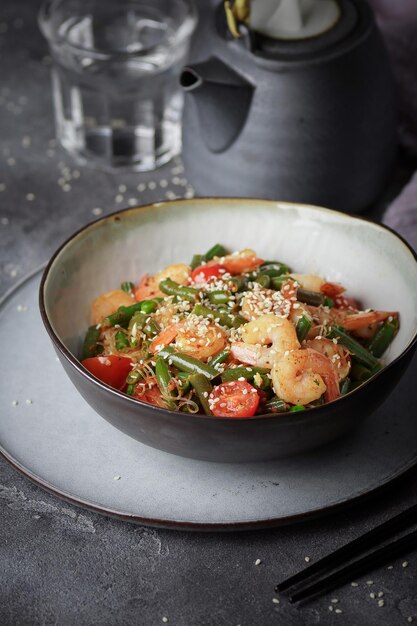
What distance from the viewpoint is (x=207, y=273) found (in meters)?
1.77

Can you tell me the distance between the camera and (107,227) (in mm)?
1830

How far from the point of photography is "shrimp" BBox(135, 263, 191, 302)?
5.89 feet

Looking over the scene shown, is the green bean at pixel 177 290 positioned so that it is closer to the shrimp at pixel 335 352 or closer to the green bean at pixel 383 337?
the shrimp at pixel 335 352

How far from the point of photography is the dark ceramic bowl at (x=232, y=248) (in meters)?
1.44

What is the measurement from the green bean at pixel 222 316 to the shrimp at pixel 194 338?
25 mm

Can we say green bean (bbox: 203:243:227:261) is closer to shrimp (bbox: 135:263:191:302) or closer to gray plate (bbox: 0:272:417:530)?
shrimp (bbox: 135:263:191:302)

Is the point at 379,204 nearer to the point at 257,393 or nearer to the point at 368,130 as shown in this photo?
the point at 368,130

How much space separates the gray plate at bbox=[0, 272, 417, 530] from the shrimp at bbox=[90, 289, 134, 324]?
0.16 meters

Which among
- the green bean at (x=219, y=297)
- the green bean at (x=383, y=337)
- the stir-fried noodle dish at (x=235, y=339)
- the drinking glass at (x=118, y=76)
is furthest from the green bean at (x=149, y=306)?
the drinking glass at (x=118, y=76)

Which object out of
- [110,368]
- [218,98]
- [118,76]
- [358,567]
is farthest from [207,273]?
[118,76]

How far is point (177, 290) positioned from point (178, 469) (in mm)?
371

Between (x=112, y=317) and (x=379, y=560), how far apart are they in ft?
2.23

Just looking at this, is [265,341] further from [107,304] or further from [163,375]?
[107,304]

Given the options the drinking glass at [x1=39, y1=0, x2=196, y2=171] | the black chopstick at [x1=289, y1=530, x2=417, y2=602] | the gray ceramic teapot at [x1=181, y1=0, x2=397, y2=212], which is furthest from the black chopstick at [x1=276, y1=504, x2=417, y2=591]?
the drinking glass at [x1=39, y1=0, x2=196, y2=171]
